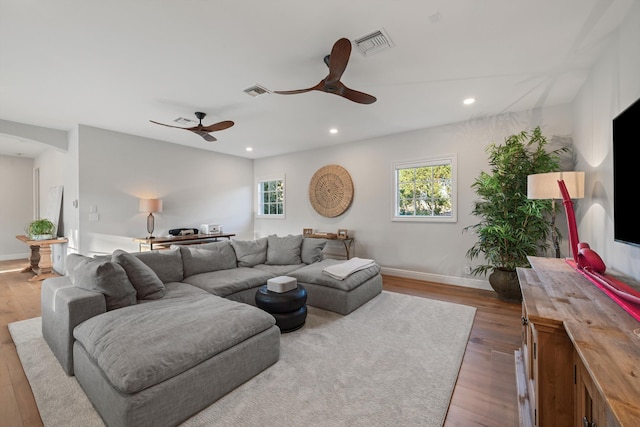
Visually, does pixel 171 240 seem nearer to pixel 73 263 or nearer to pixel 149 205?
pixel 149 205

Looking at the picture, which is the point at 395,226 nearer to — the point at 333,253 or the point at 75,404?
the point at 333,253

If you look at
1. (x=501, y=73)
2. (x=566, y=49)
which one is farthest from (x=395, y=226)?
(x=566, y=49)

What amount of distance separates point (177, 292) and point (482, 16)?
140 inches

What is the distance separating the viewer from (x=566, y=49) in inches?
92.1

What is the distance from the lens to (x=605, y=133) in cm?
231

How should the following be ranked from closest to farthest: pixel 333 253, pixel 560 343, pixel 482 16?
1. pixel 560 343
2. pixel 482 16
3. pixel 333 253

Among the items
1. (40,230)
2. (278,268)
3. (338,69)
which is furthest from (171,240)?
(338,69)

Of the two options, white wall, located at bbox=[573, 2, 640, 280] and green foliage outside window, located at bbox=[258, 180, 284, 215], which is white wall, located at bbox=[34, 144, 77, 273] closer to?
green foliage outside window, located at bbox=[258, 180, 284, 215]

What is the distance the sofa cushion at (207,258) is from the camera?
3388 mm

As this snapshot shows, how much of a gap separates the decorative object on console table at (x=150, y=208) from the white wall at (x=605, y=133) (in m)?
5.95

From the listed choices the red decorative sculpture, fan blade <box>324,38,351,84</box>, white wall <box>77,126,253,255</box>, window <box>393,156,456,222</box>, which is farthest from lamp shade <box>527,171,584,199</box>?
white wall <box>77,126,253,255</box>

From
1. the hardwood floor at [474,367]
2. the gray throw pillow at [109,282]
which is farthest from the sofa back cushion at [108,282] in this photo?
the hardwood floor at [474,367]

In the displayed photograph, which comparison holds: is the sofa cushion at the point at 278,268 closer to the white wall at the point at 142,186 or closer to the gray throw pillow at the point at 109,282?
the gray throw pillow at the point at 109,282

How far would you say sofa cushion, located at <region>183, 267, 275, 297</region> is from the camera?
2957 mm
